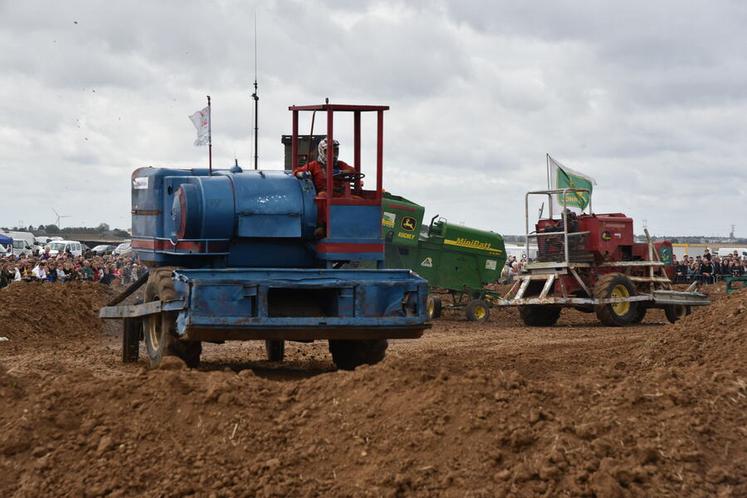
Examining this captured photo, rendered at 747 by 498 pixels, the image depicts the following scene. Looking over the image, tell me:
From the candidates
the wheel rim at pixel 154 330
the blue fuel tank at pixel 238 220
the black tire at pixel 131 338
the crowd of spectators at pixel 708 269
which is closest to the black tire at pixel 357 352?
the blue fuel tank at pixel 238 220

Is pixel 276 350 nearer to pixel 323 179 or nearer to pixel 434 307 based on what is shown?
pixel 323 179

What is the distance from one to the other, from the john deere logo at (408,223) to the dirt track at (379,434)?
1370cm

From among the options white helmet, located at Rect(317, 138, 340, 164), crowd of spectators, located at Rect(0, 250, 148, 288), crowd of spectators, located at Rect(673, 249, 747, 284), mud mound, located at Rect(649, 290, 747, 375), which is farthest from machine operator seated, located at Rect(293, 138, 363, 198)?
crowd of spectators, located at Rect(673, 249, 747, 284)

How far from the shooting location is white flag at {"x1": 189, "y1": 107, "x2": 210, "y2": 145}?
13.4 metres

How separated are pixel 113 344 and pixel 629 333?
8.80m

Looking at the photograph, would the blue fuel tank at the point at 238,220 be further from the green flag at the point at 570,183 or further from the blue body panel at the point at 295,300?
the green flag at the point at 570,183

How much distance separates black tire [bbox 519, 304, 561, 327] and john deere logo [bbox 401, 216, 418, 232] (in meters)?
2.83

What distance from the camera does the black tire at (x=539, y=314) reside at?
74.5 ft

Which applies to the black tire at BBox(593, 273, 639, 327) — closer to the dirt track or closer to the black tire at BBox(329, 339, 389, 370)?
the black tire at BBox(329, 339, 389, 370)

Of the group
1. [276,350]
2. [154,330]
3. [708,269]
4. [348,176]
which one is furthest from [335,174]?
[708,269]

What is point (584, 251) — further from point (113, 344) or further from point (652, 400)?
point (652, 400)

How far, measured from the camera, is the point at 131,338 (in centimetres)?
1328

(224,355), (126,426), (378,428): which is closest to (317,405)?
(378,428)

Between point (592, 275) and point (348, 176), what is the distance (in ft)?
39.0
